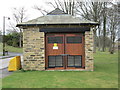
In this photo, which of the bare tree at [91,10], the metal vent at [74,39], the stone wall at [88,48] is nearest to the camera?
the stone wall at [88,48]

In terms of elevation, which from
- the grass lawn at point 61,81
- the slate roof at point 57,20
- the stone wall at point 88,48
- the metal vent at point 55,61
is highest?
the slate roof at point 57,20

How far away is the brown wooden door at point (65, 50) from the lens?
10.5m

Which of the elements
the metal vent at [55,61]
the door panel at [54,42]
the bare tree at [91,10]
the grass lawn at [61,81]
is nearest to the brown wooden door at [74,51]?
the door panel at [54,42]

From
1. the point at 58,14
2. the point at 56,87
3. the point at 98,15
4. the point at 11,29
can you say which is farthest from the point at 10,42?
the point at 56,87

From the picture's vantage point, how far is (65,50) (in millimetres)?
10500

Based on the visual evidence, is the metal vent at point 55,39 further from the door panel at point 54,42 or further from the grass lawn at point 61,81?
the grass lawn at point 61,81

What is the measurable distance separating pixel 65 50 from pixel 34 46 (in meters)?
1.92

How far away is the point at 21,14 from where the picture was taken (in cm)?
4497

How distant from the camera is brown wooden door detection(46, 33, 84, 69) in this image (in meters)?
10.5

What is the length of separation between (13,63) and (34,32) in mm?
2399

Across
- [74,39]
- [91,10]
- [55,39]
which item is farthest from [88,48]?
[91,10]

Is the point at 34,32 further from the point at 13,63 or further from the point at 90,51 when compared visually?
the point at 90,51

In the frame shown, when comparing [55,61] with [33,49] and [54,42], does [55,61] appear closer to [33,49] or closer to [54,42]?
[54,42]

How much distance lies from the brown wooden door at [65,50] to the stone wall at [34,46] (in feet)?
1.37
